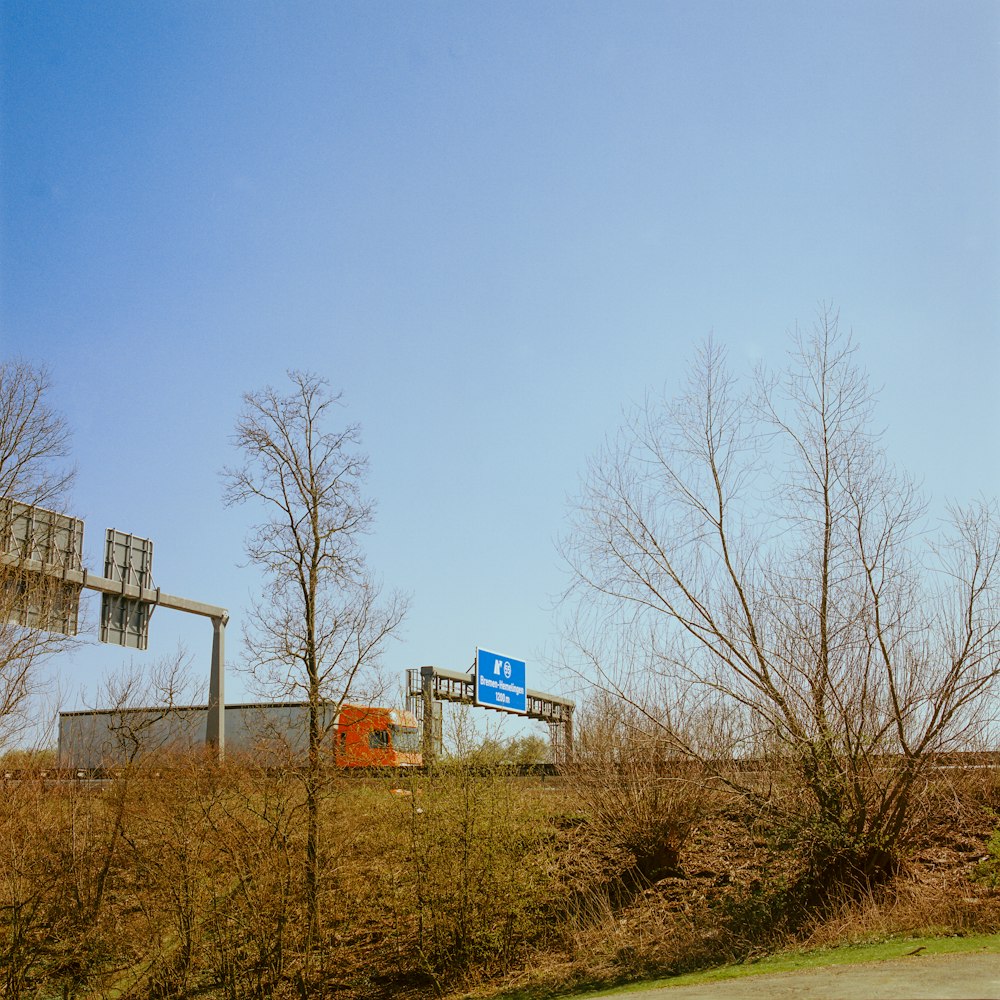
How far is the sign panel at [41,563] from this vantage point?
19.5m

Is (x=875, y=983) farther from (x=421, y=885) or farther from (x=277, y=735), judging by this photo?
(x=277, y=735)

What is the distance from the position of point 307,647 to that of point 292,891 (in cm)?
369

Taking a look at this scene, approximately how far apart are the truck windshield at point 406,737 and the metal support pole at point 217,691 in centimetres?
646

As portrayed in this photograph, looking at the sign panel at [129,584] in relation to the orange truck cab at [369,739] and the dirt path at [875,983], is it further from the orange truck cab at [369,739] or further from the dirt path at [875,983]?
the dirt path at [875,983]

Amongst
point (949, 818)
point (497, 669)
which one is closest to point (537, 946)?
point (949, 818)

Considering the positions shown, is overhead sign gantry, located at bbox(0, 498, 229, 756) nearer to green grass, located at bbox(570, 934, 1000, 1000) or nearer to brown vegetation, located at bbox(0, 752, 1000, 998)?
brown vegetation, located at bbox(0, 752, 1000, 998)

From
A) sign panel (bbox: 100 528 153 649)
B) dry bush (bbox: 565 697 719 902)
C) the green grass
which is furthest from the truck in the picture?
the green grass

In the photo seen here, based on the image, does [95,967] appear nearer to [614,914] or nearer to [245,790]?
[245,790]

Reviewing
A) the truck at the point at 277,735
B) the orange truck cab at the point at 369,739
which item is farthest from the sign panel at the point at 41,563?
the orange truck cab at the point at 369,739

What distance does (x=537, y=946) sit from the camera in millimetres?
14531

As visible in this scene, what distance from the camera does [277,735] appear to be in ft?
50.9

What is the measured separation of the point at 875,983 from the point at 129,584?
1806 cm

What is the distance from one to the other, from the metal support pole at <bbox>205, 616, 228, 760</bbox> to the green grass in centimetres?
1401

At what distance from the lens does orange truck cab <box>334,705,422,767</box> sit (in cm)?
1617
